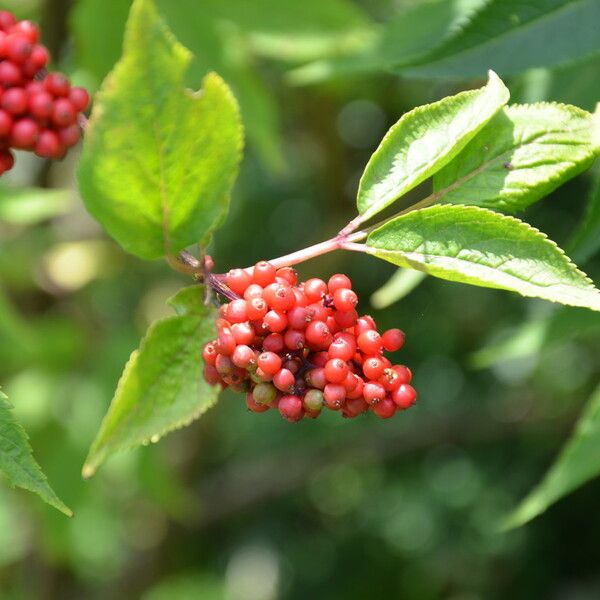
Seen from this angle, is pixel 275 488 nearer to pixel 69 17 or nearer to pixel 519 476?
pixel 519 476

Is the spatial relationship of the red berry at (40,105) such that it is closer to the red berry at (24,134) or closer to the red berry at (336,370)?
the red berry at (24,134)

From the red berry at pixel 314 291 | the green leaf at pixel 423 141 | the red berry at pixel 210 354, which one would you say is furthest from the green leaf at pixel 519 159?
the red berry at pixel 210 354

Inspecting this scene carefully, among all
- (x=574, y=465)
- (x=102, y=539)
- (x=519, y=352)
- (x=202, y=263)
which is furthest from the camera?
(x=102, y=539)

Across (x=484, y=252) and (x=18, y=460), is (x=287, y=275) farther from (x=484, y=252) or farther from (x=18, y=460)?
(x=18, y=460)

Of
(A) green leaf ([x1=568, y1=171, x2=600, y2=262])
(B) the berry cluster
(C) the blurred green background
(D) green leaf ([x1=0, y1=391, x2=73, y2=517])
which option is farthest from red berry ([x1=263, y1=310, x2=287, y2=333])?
(C) the blurred green background

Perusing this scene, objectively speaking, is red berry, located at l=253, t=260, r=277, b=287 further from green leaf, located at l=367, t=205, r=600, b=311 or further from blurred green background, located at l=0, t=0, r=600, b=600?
blurred green background, located at l=0, t=0, r=600, b=600

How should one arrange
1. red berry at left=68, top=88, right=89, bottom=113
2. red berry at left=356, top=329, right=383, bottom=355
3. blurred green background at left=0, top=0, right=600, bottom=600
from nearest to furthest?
red berry at left=356, top=329, right=383, bottom=355 < red berry at left=68, top=88, right=89, bottom=113 < blurred green background at left=0, top=0, right=600, bottom=600

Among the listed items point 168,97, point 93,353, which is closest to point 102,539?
point 93,353
